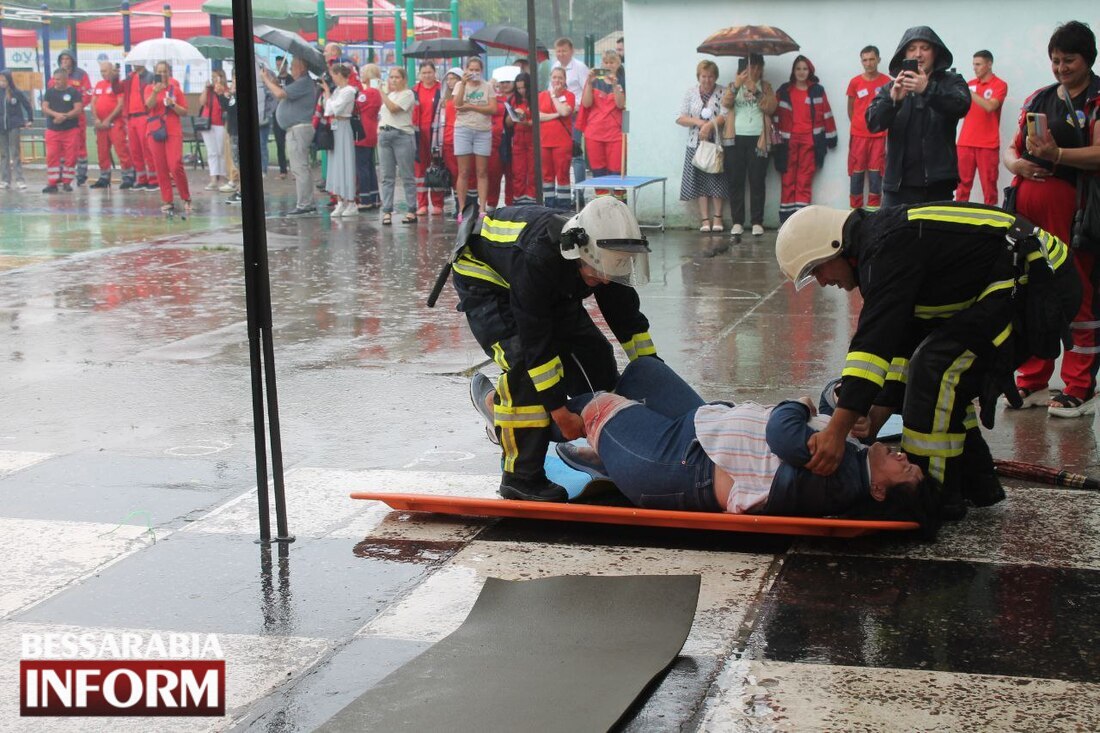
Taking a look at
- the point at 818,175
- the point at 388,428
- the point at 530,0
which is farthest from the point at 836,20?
the point at 388,428

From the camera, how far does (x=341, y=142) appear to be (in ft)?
53.2

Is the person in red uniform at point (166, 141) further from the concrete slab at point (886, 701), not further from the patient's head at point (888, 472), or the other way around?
the concrete slab at point (886, 701)

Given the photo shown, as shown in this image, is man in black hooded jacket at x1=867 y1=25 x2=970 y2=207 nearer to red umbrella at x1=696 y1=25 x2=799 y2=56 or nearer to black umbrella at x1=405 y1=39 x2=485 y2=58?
red umbrella at x1=696 y1=25 x2=799 y2=56

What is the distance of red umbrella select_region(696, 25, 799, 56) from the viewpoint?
1349 centimetres

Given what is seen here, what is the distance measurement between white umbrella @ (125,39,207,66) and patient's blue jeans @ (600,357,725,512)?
55.1 feet

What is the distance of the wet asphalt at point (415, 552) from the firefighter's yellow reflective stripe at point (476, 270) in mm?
861

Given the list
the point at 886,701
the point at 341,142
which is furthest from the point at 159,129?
the point at 886,701

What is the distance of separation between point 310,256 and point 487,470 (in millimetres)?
7754

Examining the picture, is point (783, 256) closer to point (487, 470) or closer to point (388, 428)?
point (487, 470)

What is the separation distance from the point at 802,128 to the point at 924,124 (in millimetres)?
6150

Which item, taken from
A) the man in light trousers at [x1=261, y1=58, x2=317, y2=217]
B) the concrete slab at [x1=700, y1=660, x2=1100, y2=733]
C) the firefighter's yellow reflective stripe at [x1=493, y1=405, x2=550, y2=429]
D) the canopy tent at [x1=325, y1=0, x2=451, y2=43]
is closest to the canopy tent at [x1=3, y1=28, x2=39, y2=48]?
the canopy tent at [x1=325, y1=0, x2=451, y2=43]

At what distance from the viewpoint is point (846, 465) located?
443 centimetres

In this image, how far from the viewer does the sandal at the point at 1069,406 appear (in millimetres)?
6266

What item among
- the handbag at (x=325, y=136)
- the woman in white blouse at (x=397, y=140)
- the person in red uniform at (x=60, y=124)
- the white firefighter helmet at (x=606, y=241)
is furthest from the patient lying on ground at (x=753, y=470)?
the person in red uniform at (x=60, y=124)
